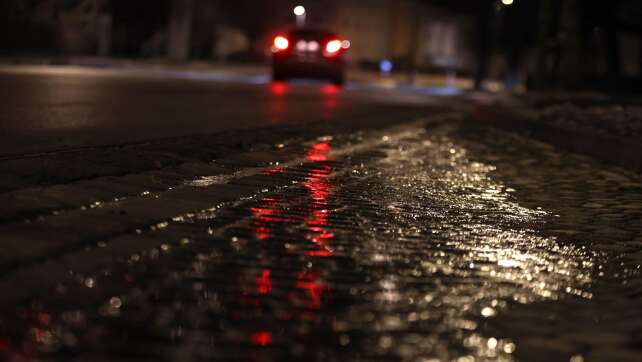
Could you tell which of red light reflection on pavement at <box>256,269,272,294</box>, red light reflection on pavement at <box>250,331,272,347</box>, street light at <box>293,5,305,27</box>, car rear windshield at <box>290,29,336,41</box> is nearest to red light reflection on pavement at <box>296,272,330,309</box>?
red light reflection on pavement at <box>256,269,272,294</box>

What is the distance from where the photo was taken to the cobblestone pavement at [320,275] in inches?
176

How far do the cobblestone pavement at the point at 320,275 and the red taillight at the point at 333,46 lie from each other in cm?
2407

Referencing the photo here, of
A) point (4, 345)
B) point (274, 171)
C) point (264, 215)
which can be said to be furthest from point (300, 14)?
point (4, 345)

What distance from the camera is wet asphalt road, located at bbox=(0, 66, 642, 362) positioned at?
14.8 feet

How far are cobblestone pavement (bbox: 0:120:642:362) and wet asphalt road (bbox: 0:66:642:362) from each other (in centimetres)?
1

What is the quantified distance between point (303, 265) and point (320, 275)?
225mm

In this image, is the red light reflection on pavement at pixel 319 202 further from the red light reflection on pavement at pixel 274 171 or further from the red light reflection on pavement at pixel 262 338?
the red light reflection on pavement at pixel 262 338

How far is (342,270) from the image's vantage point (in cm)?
588

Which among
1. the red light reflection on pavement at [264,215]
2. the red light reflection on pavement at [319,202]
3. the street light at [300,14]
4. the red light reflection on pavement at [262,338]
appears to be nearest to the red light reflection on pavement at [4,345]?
the red light reflection on pavement at [262,338]

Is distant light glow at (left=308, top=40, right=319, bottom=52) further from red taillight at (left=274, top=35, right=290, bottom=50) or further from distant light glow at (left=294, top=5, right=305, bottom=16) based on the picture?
distant light glow at (left=294, top=5, right=305, bottom=16)

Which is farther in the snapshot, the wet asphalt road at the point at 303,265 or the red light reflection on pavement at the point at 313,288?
the red light reflection on pavement at the point at 313,288

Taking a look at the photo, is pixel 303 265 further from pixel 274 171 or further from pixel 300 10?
pixel 300 10

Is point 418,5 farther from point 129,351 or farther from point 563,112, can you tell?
point 129,351

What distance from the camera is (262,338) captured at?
14.8 ft
